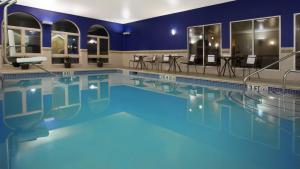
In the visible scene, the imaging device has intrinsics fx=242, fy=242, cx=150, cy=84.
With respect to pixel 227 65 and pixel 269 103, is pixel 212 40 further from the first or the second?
pixel 269 103

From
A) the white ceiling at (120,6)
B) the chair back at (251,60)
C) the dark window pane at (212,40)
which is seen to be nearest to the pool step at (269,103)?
the chair back at (251,60)

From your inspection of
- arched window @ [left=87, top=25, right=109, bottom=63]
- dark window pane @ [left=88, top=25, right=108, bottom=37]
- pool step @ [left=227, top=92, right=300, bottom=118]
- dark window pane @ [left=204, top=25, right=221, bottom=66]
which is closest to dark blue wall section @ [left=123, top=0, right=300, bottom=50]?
dark window pane @ [left=204, top=25, right=221, bottom=66]

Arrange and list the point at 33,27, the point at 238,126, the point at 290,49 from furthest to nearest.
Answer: the point at 33,27, the point at 290,49, the point at 238,126

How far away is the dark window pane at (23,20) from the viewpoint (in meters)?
9.84

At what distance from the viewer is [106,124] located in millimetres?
3133

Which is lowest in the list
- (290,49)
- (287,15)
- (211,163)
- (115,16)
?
(211,163)

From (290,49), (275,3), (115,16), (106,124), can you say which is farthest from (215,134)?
(115,16)

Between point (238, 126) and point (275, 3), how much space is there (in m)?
5.68

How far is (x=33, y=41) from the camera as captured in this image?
10.5m

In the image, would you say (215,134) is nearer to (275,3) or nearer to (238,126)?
(238,126)

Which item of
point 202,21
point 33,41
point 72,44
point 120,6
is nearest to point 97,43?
point 72,44

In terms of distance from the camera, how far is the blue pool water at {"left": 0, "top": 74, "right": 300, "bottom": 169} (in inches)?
78.4

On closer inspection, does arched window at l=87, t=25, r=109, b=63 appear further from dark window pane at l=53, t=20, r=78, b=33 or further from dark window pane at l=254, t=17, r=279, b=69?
dark window pane at l=254, t=17, r=279, b=69

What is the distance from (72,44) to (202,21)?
6.38 m
